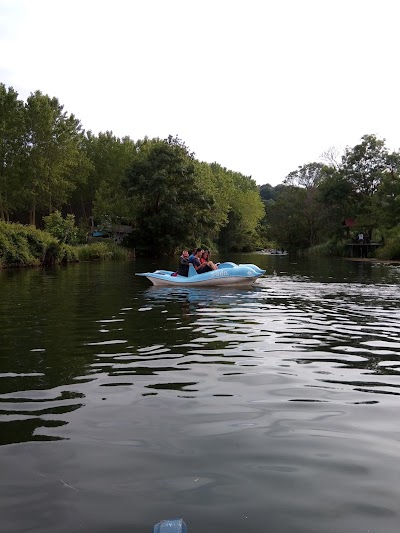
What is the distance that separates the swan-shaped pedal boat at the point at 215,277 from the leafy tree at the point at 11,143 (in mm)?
35673

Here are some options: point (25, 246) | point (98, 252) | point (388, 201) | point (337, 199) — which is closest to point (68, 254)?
point (25, 246)

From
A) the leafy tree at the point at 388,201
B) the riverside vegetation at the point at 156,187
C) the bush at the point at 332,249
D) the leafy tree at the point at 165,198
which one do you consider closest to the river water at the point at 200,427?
the riverside vegetation at the point at 156,187

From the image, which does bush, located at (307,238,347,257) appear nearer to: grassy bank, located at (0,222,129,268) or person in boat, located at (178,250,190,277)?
grassy bank, located at (0,222,129,268)

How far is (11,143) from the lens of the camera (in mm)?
49406

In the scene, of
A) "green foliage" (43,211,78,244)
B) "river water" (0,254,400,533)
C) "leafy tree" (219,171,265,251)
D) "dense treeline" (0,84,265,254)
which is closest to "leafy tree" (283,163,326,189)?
"leafy tree" (219,171,265,251)

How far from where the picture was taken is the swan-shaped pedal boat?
58.1 feet

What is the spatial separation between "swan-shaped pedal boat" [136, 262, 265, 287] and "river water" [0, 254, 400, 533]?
25.3 ft

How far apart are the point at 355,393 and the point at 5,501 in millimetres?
3613

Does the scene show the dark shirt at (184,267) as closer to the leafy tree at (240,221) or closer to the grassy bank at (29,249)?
the grassy bank at (29,249)

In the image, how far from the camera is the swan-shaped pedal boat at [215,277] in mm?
17703

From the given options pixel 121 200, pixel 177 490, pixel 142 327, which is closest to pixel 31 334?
pixel 142 327

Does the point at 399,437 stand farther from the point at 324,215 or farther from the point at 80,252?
the point at 324,215

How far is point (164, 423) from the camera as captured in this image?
4570mm

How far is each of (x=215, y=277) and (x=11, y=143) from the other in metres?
38.5
